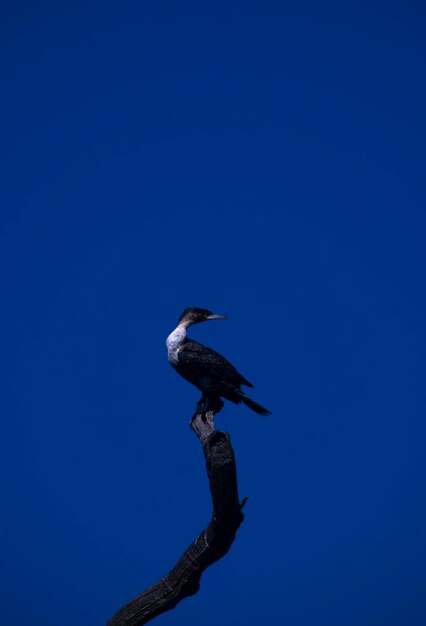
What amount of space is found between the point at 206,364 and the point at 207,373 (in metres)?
0.09

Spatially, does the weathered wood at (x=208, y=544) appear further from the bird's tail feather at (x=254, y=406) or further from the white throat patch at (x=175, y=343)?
the white throat patch at (x=175, y=343)

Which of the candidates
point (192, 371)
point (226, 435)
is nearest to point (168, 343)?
point (192, 371)

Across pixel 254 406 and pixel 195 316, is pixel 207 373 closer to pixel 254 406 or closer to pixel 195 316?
pixel 254 406

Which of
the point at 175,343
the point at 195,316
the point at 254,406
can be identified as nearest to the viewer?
the point at 254,406

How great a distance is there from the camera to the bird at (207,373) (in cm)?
Answer: 572

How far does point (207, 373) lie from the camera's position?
5754 mm

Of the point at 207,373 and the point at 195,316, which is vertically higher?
the point at 195,316

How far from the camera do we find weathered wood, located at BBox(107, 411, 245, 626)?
3.62 metres

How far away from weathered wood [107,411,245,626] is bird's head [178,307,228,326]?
229 centimetres

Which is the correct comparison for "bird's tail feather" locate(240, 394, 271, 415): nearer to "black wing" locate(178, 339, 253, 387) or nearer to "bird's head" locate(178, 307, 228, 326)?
"black wing" locate(178, 339, 253, 387)

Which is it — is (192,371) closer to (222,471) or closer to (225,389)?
(225,389)

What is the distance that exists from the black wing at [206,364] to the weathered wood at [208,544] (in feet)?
5.49

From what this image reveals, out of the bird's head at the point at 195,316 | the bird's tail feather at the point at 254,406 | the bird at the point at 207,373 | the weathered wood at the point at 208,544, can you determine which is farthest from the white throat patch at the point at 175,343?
the weathered wood at the point at 208,544

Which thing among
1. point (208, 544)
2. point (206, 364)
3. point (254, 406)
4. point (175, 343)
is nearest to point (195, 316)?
point (175, 343)
